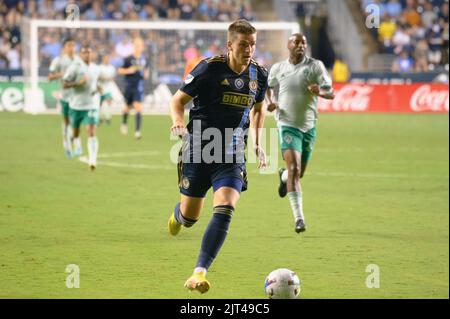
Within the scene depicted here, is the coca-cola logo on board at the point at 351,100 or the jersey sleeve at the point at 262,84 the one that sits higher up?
the coca-cola logo on board at the point at 351,100


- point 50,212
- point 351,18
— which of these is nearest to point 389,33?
point 351,18

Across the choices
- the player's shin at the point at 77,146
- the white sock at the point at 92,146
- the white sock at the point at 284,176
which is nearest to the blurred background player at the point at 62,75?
the player's shin at the point at 77,146

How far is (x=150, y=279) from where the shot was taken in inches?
382

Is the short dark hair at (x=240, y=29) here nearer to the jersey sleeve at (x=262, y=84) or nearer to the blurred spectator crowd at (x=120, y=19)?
the jersey sleeve at (x=262, y=84)

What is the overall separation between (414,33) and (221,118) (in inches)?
1276

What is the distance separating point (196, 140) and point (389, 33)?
33.0 m

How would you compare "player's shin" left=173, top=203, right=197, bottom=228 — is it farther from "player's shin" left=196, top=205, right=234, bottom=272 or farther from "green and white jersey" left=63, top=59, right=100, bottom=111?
"green and white jersey" left=63, top=59, right=100, bottom=111

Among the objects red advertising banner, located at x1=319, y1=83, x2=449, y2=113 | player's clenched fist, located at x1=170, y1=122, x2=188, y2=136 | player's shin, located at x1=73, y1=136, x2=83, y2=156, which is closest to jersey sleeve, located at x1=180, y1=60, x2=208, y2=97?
player's clenched fist, located at x1=170, y1=122, x2=188, y2=136

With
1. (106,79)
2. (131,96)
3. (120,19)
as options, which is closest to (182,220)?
(131,96)

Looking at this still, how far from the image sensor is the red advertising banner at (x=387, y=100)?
35.4m

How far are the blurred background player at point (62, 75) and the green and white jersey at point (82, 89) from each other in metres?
0.28

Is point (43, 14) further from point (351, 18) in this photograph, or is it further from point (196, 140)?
point (196, 140)

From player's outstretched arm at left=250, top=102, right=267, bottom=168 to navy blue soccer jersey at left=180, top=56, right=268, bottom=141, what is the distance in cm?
55

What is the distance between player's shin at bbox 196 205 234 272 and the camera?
858cm
